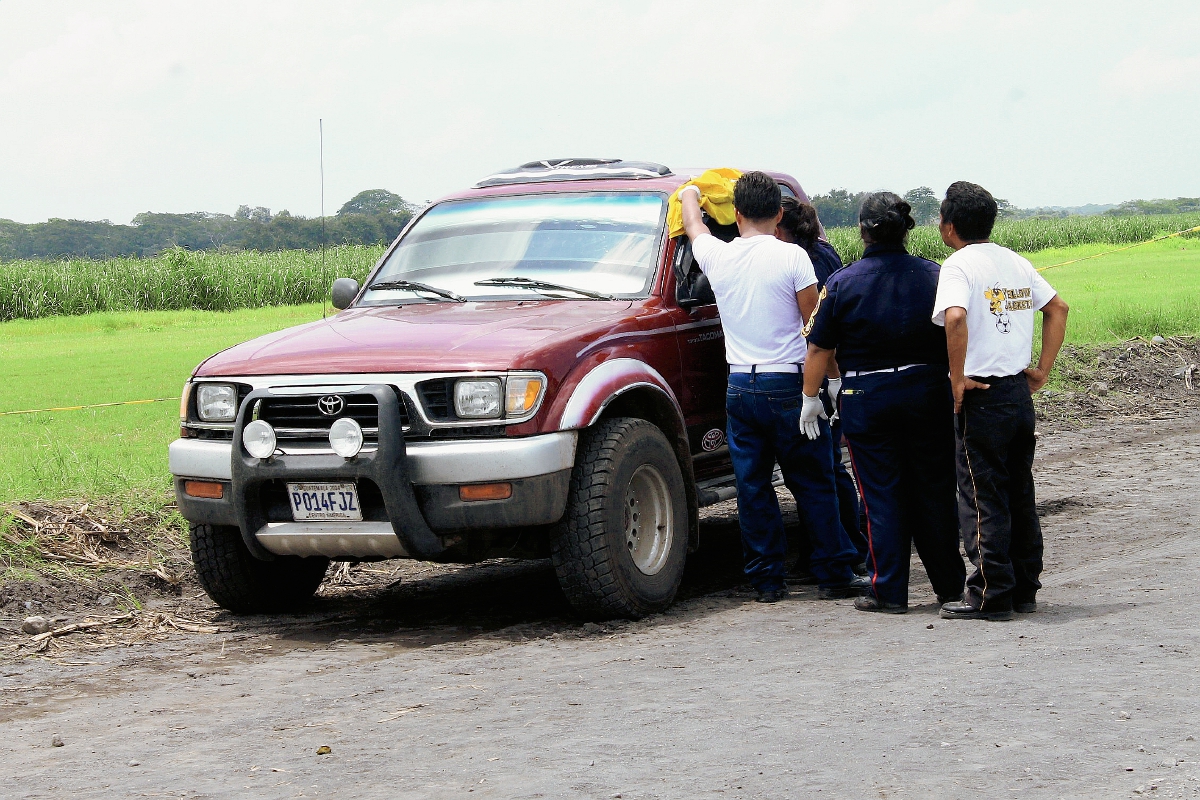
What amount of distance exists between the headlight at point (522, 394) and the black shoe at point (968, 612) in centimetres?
204

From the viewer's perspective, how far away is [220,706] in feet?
16.5

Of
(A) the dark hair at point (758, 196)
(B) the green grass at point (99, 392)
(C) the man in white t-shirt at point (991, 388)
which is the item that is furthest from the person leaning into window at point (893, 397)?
(B) the green grass at point (99, 392)

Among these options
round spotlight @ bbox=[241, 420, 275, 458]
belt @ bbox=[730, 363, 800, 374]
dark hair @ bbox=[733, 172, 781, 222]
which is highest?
dark hair @ bbox=[733, 172, 781, 222]

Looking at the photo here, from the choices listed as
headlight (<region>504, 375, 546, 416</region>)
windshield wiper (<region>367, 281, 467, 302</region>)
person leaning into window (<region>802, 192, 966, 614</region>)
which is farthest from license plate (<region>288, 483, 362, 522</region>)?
person leaning into window (<region>802, 192, 966, 614</region>)

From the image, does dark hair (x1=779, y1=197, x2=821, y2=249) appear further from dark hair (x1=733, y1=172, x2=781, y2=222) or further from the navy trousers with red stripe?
the navy trousers with red stripe

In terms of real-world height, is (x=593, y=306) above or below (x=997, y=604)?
above

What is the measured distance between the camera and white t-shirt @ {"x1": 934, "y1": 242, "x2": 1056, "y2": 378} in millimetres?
5992


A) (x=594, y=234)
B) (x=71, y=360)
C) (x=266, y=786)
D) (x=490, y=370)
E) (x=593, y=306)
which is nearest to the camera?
(x=266, y=786)

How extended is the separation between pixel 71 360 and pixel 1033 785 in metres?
18.7

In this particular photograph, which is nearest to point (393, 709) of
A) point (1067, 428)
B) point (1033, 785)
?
point (1033, 785)

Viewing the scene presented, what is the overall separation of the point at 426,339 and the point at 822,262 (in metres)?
2.25

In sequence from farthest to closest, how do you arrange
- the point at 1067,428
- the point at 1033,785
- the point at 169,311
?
the point at 169,311 < the point at 1067,428 < the point at 1033,785

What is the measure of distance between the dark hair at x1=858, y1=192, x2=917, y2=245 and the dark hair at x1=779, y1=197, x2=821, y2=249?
0.85 m

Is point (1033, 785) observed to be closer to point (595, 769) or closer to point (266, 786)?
point (595, 769)
